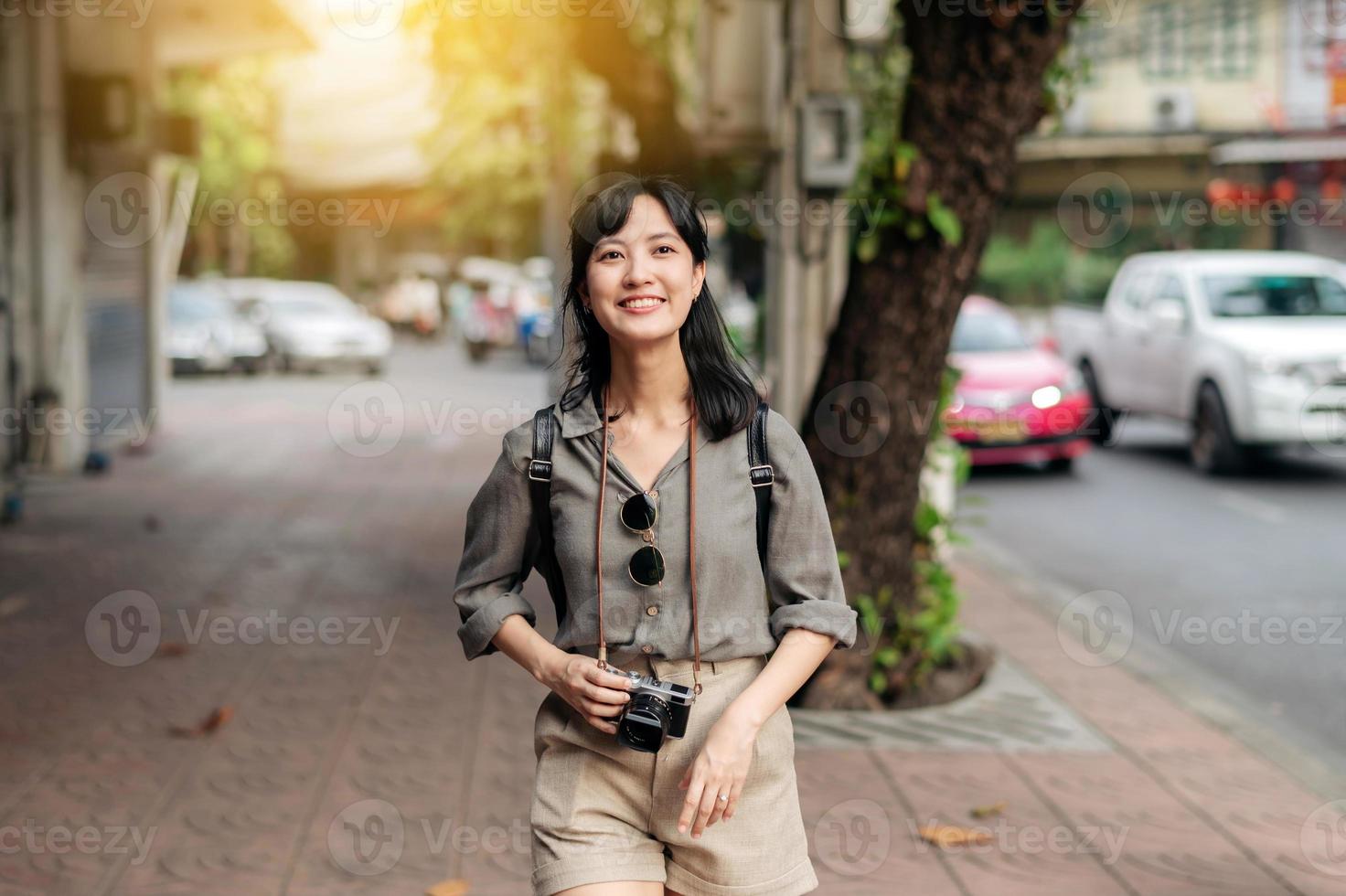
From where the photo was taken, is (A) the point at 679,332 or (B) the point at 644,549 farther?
(A) the point at 679,332

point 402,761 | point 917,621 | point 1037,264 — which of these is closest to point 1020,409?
point 917,621

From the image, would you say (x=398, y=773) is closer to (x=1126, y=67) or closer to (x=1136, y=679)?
(x=1136, y=679)

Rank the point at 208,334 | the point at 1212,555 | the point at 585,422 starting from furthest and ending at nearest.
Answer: the point at 208,334, the point at 1212,555, the point at 585,422

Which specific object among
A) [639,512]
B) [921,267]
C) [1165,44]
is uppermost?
[1165,44]

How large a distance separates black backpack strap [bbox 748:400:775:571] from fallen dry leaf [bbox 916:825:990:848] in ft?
8.52

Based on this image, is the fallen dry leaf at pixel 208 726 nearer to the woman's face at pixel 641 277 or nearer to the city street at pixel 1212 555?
the city street at pixel 1212 555

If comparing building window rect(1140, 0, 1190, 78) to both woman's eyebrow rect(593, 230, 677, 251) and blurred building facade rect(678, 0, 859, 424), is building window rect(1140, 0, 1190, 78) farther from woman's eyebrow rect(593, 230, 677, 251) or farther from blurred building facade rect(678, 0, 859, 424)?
woman's eyebrow rect(593, 230, 677, 251)

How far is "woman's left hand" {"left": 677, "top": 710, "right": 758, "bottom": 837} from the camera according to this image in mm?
2535

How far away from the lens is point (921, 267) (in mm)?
6566

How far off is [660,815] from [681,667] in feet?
0.79

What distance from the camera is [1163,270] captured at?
15875mm

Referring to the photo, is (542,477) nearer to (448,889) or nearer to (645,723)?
(645,723)

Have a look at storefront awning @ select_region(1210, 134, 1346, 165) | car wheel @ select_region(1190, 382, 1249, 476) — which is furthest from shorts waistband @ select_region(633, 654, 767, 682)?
storefront awning @ select_region(1210, 134, 1346, 165)

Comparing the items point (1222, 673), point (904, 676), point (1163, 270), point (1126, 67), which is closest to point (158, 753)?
point (904, 676)
